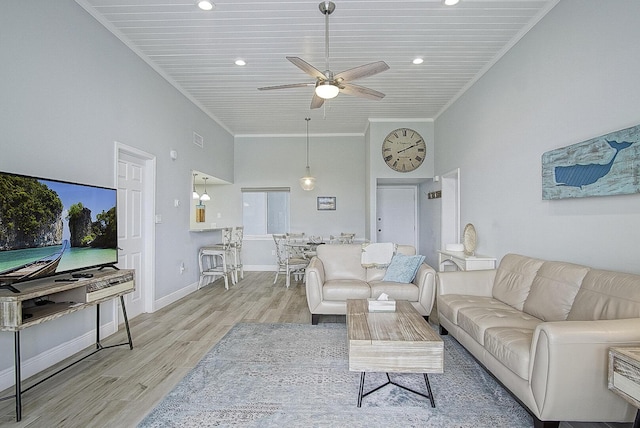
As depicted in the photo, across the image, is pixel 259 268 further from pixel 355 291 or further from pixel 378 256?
pixel 355 291

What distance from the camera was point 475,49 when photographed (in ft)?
12.7

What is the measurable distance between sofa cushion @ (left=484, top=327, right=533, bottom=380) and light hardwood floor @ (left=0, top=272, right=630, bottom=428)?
44cm

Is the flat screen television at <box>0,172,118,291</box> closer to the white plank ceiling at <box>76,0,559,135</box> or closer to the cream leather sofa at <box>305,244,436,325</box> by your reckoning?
the white plank ceiling at <box>76,0,559,135</box>

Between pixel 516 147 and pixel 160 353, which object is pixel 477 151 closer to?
pixel 516 147

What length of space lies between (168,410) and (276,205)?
5.98m

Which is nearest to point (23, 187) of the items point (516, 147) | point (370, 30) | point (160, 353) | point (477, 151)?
point (160, 353)

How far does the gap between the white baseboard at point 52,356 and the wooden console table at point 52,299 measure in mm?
163

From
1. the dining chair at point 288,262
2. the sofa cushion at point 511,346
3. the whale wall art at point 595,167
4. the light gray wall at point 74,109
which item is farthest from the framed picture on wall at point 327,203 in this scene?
the sofa cushion at point 511,346

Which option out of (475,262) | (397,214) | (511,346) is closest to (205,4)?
(511,346)

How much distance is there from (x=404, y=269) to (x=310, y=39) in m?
2.84

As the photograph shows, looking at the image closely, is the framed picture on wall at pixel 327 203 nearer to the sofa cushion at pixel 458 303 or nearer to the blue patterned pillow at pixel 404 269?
the blue patterned pillow at pixel 404 269

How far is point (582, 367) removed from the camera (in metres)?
1.73

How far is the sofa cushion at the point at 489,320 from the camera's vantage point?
2475 millimetres

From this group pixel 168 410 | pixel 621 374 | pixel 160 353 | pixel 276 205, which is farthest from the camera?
pixel 276 205
